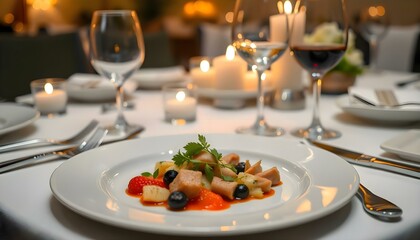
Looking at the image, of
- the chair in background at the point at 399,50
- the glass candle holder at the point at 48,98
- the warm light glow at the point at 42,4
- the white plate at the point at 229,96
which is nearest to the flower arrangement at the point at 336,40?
the white plate at the point at 229,96

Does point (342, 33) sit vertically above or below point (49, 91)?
above

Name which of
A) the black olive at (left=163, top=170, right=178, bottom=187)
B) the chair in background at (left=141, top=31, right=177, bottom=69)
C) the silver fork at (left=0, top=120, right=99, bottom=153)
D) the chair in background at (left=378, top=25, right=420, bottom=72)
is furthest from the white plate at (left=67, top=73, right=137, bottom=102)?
the chair in background at (left=378, top=25, right=420, bottom=72)

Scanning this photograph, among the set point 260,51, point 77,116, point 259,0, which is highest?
point 259,0

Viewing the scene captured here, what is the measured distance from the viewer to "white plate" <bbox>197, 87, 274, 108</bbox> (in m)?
1.41

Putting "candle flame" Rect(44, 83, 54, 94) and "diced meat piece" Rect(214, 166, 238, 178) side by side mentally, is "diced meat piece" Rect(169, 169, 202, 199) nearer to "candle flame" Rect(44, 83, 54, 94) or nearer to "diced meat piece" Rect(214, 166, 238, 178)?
"diced meat piece" Rect(214, 166, 238, 178)

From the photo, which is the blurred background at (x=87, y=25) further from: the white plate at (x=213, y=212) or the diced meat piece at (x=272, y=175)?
the diced meat piece at (x=272, y=175)

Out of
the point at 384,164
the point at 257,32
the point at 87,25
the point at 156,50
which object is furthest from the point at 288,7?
the point at 87,25

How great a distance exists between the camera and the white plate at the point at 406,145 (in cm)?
87

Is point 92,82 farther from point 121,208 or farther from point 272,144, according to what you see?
point 121,208

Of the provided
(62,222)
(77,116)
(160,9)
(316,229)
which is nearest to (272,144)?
(316,229)

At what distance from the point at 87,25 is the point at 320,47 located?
19.4ft

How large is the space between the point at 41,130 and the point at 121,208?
0.68 metres

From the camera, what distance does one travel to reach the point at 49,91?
54.0 inches

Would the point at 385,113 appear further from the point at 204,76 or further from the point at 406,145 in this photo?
the point at 204,76
